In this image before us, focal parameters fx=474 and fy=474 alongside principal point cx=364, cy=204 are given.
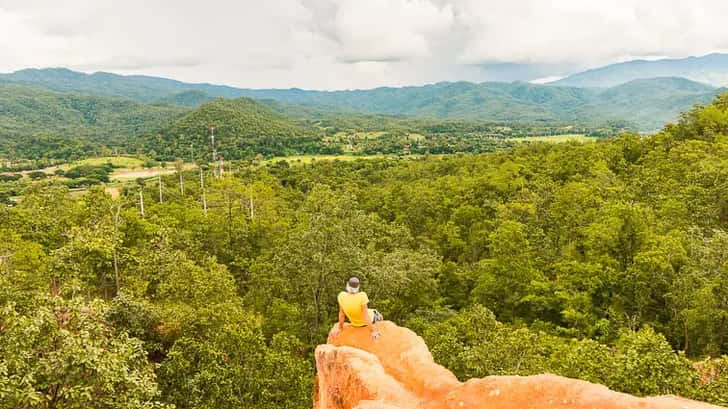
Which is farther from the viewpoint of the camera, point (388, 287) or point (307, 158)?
point (307, 158)

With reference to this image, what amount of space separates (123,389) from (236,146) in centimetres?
17955

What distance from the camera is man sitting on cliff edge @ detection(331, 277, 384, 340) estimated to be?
14.3 m

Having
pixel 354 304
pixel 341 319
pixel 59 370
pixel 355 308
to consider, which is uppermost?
pixel 354 304

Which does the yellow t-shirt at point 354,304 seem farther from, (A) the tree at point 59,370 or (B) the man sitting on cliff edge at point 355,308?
(A) the tree at point 59,370

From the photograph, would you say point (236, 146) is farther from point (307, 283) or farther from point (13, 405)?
point (13, 405)

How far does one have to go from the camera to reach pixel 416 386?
1202cm

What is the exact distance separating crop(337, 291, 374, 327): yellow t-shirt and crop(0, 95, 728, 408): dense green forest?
632 centimetres

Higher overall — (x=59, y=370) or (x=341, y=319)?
(x=341, y=319)

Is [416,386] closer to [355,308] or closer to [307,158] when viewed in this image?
[355,308]

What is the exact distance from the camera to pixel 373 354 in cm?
1352

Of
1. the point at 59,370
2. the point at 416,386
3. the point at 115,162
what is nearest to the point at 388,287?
the point at 416,386

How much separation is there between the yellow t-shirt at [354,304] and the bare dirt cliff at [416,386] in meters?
0.39

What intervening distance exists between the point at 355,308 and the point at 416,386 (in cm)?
332

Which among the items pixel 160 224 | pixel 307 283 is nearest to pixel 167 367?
pixel 307 283
